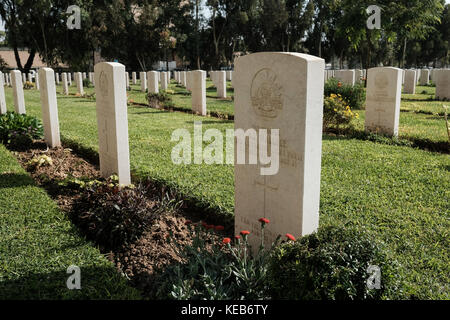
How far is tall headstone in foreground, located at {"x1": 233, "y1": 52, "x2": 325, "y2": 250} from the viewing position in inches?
117

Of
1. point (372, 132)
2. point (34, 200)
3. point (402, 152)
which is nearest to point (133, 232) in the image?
point (34, 200)

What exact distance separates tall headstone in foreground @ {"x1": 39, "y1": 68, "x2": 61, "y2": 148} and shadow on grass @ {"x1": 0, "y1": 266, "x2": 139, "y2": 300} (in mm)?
5229

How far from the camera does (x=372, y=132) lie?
27.7 ft

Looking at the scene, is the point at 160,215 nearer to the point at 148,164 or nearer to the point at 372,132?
the point at 148,164

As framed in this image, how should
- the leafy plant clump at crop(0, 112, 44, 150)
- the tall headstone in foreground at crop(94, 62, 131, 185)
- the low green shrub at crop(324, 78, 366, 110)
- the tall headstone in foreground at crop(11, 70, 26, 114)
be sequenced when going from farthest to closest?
the low green shrub at crop(324, 78, 366, 110), the tall headstone in foreground at crop(11, 70, 26, 114), the leafy plant clump at crop(0, 112, 44, 150), the tall headstone in foreground at crop(94, 62, 131, 185)

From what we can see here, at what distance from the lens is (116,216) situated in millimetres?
3883
